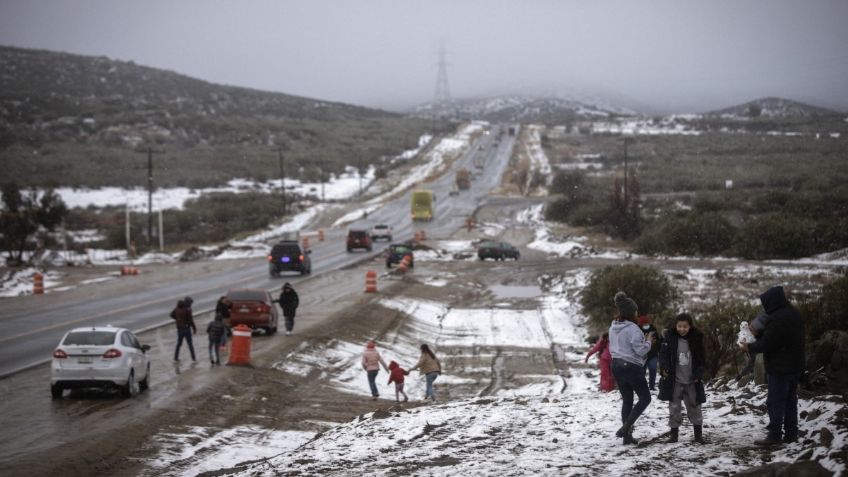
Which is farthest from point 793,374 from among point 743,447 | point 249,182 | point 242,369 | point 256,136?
point 256,136

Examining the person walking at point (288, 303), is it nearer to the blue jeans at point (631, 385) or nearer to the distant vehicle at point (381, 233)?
the blue jeans at point (631, 385)

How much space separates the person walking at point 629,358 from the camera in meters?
10.2

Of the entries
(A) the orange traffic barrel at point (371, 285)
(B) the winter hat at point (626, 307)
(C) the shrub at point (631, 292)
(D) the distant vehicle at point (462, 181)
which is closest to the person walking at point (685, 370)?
(B) the winter hat at point (626, 307)

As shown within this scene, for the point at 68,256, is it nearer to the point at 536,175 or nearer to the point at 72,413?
the point at 72,413

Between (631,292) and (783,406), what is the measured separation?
72.7 ft

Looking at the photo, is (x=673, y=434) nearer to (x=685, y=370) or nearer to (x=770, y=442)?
(x=685, y=370)

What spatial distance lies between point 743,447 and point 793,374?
1.01 m

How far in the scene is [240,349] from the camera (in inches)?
851

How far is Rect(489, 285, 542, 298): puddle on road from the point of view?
1618 inches

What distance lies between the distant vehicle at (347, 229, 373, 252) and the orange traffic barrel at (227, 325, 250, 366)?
1610 inches

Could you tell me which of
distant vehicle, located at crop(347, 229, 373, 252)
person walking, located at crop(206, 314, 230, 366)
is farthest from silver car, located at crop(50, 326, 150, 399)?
distant vehicle, located at crop(347, 229, 373, 252)

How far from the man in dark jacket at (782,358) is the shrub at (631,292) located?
67.0ft

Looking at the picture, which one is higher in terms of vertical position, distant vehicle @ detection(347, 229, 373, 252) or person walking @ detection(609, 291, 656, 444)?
person walking @ detection(609, 291, 656, 444)

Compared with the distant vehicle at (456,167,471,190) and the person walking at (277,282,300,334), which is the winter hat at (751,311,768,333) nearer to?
the person walking at (277,282,300,334)
